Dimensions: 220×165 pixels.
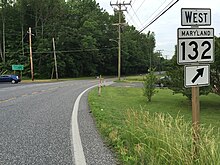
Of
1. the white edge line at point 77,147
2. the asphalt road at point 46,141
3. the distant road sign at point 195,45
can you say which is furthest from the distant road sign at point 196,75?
the white edge line at point 77,147

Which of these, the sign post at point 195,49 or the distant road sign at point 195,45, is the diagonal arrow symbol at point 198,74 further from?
the distant road sign at point 195,45

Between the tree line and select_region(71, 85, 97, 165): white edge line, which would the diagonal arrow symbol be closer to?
select_region(71, 85, 97, 165): white edge line

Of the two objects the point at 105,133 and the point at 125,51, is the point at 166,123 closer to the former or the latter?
the point at 105,133

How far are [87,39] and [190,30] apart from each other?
70006 millimetres

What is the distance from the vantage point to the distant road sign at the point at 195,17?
469 cm

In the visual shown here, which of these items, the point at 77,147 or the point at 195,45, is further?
the point at 77,147

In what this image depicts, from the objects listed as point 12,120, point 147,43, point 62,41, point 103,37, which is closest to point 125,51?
point 103,37

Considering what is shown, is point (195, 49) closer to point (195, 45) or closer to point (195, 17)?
point (195, 45)

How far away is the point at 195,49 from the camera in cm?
468

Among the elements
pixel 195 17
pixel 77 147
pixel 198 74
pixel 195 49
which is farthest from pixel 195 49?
pixel 77 147

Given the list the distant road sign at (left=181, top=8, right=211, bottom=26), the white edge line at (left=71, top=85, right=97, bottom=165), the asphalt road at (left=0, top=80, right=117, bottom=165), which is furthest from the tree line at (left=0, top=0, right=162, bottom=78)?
the distant road sign at (left=181, top=8, right=211, bottom=26)

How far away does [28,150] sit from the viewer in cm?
602

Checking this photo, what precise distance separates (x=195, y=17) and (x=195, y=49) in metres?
0.49

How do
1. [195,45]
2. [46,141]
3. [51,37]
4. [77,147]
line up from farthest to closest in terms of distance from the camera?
[51,37]
[46,141]
[77,147]
[195,45]
